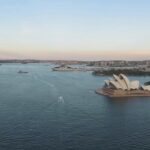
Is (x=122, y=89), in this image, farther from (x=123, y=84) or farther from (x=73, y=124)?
(x=73, y=124)

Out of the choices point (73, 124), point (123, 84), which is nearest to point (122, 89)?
point (123, 84)

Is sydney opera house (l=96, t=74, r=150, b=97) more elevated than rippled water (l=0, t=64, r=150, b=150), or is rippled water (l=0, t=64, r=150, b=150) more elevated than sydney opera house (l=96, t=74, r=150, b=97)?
sydney opera house (l=96, t=74, r=150, b=97)

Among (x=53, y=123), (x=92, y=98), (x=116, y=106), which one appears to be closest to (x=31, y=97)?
(x=92, y=98)

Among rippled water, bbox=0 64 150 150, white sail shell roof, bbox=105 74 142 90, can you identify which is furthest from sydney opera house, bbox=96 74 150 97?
rippled water, bbox=0 64 150 150

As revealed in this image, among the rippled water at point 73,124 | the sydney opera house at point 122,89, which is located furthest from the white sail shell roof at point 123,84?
the rippled water at point 73,124

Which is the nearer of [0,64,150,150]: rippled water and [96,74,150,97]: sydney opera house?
[0,64,150,150]: rippled water

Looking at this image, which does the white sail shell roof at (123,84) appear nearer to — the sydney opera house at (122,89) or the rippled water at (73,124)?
the sydney opera house at (122,89)

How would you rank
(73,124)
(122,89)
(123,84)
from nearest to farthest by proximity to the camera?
(73,124) → (122,89) → (123,84)

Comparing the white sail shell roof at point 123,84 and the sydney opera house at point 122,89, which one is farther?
the white sail shell roof at point 123,84

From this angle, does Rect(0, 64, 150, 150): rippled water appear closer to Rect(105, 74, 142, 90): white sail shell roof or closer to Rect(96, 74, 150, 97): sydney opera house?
Rect(96, 74, 150, 97): sydney opera house
